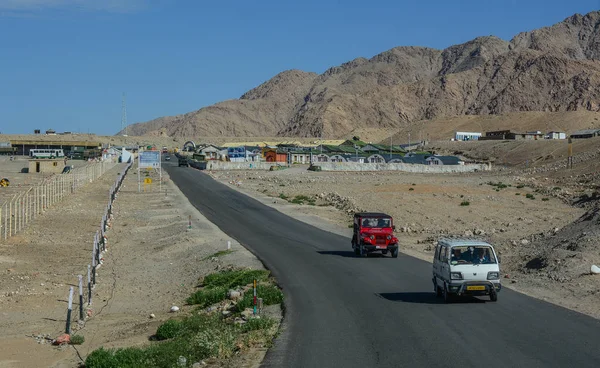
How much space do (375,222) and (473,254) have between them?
464 inches

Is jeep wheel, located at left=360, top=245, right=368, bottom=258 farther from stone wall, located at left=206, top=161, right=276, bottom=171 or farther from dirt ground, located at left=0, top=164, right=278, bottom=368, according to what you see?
stone wall, located at left=206, top=161, right=276, bottom=171

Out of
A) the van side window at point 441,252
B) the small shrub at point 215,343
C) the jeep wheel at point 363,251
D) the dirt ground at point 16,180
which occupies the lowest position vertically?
the dirt ground at point 16,180

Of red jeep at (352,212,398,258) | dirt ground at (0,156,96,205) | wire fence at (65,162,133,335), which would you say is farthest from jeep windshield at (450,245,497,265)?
dirt ground at (0,156,96,205)

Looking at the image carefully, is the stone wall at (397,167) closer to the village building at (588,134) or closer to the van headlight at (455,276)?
the village building at (588,134)

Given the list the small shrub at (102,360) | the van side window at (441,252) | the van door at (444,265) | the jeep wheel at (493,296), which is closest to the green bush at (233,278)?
the van side window at (441,252)

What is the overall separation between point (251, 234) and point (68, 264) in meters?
12.4

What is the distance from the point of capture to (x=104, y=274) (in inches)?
1215

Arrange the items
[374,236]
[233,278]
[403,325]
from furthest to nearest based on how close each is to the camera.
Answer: [374,236] → [233,278] → [403,325]

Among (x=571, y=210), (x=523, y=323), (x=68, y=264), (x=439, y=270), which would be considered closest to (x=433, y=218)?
(x=571, y=210)

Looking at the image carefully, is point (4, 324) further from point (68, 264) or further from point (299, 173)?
point (299, 173)

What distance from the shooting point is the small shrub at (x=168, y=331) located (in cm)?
1872

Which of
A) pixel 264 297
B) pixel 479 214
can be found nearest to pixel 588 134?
pixel 479 214

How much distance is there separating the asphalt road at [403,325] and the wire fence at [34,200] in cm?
1778

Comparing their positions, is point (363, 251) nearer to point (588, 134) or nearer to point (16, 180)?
point (16, 180)
